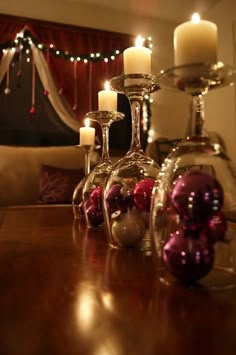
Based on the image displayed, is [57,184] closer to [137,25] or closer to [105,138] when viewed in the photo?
[105,138]

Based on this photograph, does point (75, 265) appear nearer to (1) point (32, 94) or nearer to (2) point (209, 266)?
(2) point (209, 266)

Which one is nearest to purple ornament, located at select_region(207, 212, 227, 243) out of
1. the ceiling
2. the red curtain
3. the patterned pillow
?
the patterned pillow

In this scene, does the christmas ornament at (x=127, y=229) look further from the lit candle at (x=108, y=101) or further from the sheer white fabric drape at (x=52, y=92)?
the sheer white fabric drape at (x=52, y=92)

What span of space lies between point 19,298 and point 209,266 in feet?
0.66

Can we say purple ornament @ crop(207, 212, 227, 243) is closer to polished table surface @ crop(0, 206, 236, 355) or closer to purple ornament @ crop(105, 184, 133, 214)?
polished table surface @ crop(0, 206, 236, 355)

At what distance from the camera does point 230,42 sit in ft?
11.3

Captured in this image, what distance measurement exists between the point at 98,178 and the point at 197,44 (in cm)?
55

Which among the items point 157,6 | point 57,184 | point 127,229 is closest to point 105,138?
point 127,229

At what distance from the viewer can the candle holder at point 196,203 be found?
40 cm

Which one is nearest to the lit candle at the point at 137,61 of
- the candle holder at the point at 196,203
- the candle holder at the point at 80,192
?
the candle holder at the point at 196,203

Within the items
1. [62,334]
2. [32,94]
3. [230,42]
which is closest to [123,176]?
[62,334]

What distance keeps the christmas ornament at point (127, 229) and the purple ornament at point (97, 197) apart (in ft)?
0.70

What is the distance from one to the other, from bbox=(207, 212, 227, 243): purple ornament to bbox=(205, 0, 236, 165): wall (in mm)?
3078

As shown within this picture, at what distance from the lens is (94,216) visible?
0.87 m
